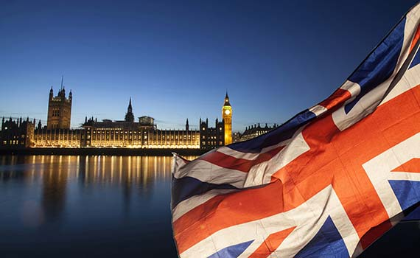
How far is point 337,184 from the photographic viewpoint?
169 cm

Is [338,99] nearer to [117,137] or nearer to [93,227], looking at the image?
[93,227]

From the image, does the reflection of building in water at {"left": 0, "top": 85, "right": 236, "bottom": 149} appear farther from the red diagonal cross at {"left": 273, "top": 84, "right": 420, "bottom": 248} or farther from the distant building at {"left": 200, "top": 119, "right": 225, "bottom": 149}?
the red diagonal cross at {"left": 273, "top": 84, "right": 420, "bottom": 248}

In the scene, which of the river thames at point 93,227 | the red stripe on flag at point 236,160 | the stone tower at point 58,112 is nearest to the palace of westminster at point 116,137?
the stone tower at point 58,112

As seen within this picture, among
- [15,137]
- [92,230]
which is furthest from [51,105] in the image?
[92,230]

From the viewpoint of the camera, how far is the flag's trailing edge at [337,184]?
5.31 ft

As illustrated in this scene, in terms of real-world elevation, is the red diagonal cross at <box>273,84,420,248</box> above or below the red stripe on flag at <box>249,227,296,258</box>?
above

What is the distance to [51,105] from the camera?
85438 millimetres

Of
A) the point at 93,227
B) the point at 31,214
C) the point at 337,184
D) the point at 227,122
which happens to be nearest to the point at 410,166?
the point at 337,184

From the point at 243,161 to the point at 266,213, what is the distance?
2.28ft

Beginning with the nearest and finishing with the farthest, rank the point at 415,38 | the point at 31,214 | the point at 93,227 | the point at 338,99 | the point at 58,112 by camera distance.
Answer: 1. the point at 415,38
2. the point at 338,99
3. the point at 93,227
4. the point at 31,214
5. the point at 58,112

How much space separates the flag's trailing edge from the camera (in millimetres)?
1617

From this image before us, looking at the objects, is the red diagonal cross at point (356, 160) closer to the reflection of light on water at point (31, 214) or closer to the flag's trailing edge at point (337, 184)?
the flag's trailing edge at point (337, 184)

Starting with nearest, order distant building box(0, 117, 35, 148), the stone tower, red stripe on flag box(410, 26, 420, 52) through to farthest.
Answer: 1. red stripe on flag box(410, 26, 420, 52)
2. distant building box(0, 117, 35, 148)
3. the stone tower

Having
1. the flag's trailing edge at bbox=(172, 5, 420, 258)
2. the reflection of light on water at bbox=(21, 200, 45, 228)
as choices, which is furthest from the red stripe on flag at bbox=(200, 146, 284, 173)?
the reflection of light on water at bbox=(21, 200, 45, 228)
